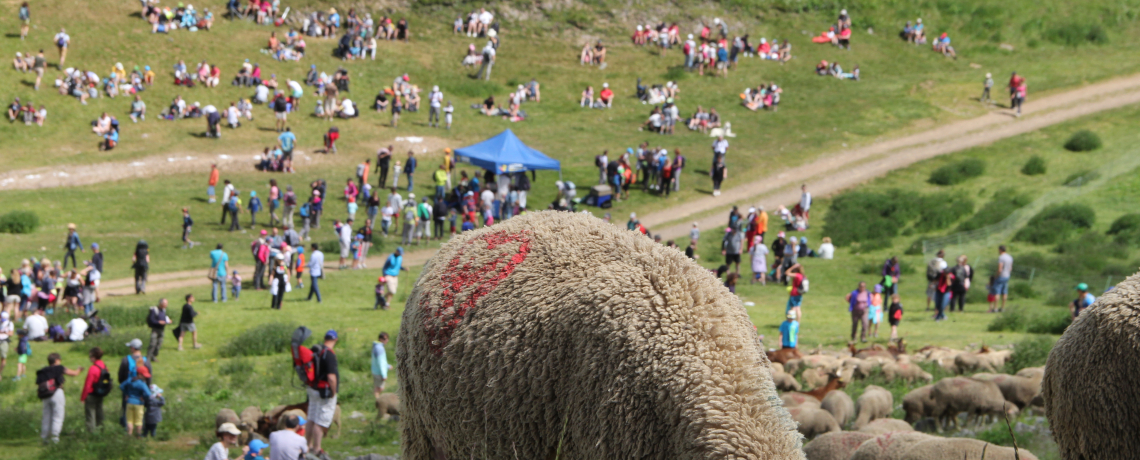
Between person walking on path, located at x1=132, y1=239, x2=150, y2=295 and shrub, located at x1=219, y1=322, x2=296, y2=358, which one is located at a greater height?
person walking on path, located at x1=132, y1=239, x2=150, y2=295

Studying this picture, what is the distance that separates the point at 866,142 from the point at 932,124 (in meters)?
4.20

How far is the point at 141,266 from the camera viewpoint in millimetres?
26984

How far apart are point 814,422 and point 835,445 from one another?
8.15 feet

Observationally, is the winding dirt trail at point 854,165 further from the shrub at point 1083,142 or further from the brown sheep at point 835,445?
the brown sheep at point 835,445

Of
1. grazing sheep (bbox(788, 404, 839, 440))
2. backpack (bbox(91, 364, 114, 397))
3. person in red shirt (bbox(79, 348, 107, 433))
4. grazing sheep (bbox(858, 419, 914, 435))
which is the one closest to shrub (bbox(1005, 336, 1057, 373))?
grazing sheep (bbox(858, 419, 914, 435))

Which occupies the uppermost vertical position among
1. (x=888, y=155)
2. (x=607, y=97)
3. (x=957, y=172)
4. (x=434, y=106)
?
(x=607, y=97)

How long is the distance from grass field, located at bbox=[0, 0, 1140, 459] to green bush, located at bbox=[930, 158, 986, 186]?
57cm

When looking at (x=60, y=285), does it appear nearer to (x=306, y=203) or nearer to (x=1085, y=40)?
(x=306, y=203)

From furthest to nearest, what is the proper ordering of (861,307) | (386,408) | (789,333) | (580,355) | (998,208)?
1. (998,208)
2. (861,307)
3. (789,333)
4. (386,408)
5. (580,355)

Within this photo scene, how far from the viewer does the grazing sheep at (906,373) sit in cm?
1898

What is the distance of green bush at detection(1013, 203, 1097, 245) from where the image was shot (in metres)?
33.0

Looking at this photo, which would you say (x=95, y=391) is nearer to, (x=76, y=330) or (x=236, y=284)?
(x=76, y=330)

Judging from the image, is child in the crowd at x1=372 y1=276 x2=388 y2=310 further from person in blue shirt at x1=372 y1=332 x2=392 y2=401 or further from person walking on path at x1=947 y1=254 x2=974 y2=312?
person walking on path at x1=947 y1=254 x2=974 y2=312

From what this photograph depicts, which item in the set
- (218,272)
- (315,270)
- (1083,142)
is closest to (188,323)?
(218,272)
